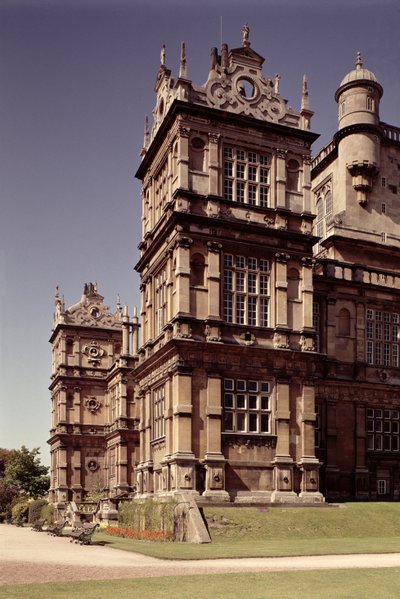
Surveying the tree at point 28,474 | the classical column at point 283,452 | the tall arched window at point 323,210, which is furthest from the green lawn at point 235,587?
the tree at point 28,474

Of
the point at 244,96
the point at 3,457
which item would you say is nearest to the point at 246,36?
the point at 244,96

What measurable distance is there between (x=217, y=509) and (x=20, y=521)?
118 ft

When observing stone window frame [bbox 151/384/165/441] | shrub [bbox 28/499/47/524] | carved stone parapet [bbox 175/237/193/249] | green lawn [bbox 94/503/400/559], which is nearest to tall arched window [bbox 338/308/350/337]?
green lawn [bbox 94/503/400/559]

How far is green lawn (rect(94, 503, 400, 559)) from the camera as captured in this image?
28266 millimetres

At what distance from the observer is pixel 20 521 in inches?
2660

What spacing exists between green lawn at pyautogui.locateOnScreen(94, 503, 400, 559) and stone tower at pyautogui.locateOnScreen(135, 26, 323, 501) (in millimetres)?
2879

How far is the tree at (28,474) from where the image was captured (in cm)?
8956

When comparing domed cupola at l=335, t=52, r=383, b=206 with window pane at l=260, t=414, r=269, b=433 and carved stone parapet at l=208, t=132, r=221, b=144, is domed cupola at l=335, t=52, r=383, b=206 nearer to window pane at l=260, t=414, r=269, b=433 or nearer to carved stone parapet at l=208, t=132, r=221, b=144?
carved stone parapet at l=208, t=132, r=221, b=144

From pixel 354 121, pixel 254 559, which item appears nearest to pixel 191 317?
pixel 254 559

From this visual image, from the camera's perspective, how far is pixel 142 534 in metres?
37.2

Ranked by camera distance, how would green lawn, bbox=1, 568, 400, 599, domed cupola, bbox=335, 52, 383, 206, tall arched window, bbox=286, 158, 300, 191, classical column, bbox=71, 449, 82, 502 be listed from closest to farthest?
green lawn, bbox=1, 568, 400, 599, tall arched window, bbox=286, 158, 300, 191, domed cupola, bbox=335, 52, 383, 206, classical column, bbox=71, 449, 82, 502

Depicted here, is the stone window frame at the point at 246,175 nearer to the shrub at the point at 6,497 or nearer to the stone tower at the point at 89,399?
the stone tower at the point at 89,399

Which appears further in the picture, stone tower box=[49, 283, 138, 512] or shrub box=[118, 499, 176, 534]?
stone tower box=[49, 283, 138, 512]

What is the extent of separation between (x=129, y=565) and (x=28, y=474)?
69.8m
